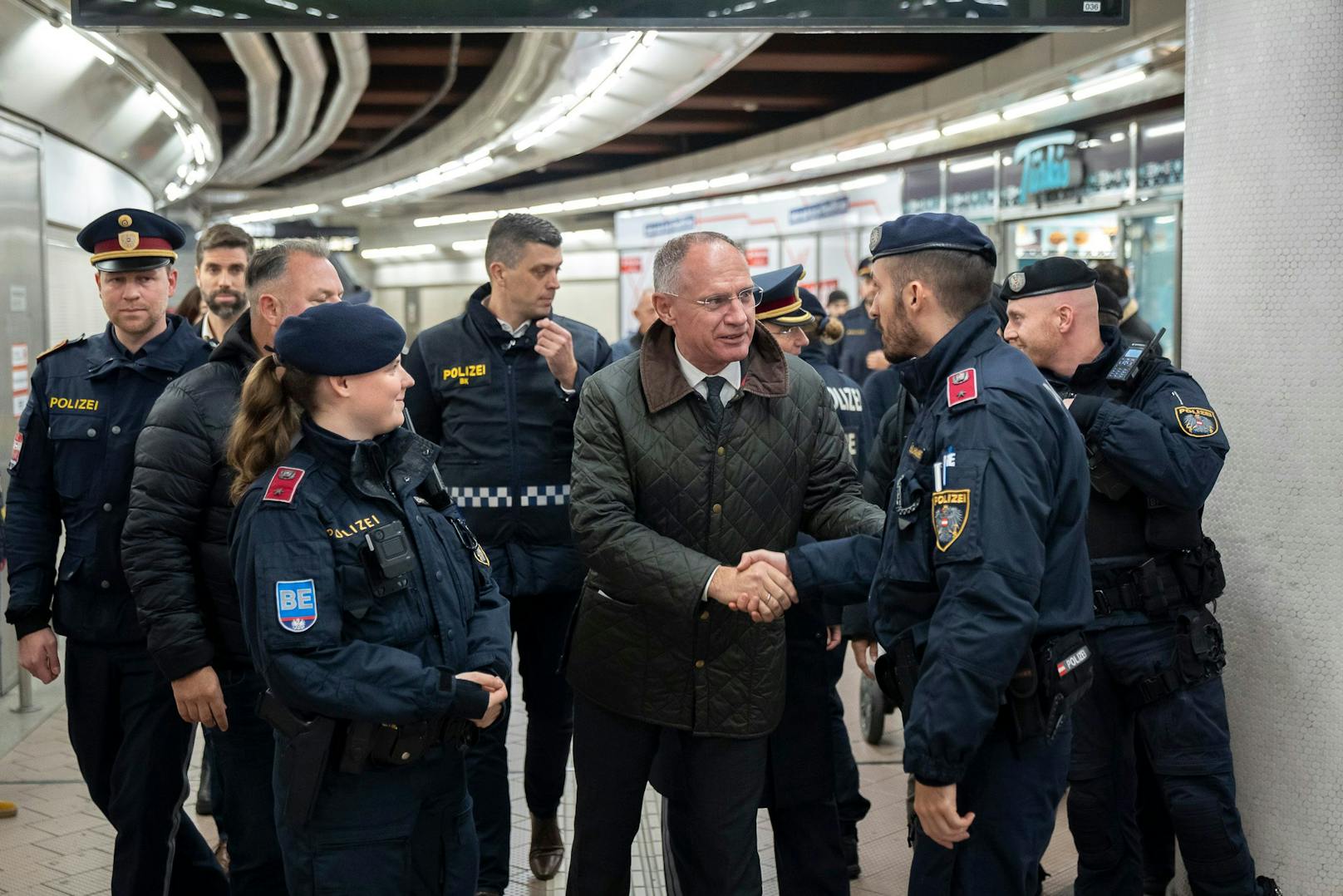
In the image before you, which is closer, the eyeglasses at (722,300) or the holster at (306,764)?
the holster at (306,764)

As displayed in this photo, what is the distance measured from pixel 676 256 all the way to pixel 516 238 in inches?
37.5

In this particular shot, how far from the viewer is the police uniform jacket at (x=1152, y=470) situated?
3.25 meters

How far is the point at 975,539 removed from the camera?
7.96ft

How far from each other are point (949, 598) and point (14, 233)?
529 cm

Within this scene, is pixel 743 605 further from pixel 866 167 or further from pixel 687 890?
pixel 866 167

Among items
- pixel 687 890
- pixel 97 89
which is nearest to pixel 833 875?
pixel 687 890

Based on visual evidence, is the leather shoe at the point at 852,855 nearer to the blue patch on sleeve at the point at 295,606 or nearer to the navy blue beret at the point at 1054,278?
the navy blue beret at the point at 1054,278

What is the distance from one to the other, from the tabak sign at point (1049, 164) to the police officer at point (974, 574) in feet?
30.4

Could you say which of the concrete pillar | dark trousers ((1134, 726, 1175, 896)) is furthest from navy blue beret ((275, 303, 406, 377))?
dark trousers ((1134, 726, 1175, 896))


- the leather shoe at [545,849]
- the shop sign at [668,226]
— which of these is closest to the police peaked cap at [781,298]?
the leather shoe at [545,849]

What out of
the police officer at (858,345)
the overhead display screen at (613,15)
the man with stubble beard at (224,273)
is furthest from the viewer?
the police officer at (858,345)

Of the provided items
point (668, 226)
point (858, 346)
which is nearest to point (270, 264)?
point (858, 346)

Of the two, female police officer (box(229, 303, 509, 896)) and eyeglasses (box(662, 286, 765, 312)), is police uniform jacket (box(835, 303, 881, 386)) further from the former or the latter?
female police officer (box(229, 303, 509, 896))

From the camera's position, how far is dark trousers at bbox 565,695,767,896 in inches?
119
